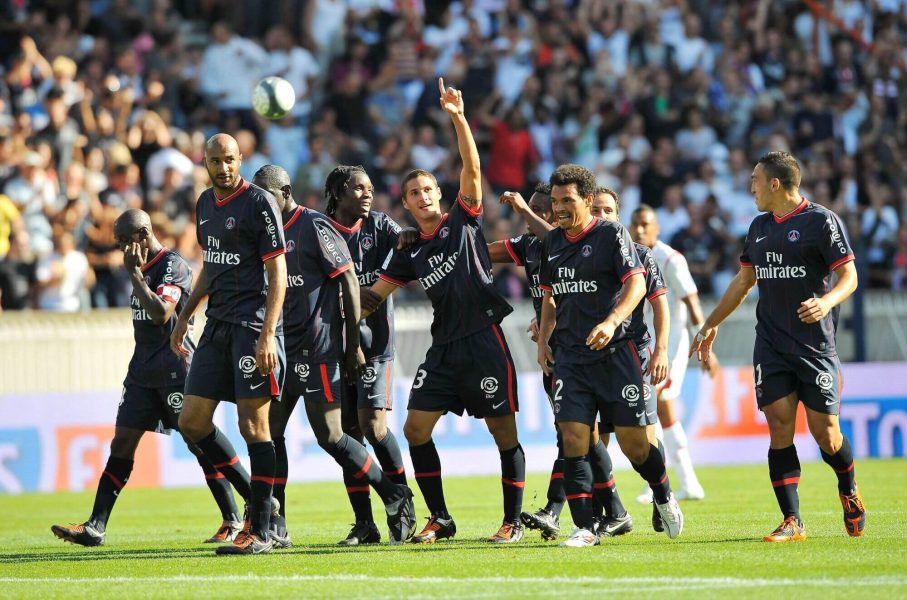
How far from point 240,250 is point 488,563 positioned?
2560mm

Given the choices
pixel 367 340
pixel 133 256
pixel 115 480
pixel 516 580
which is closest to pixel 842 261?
pixel 516 580

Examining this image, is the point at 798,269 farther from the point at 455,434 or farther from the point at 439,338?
the point at 455,434

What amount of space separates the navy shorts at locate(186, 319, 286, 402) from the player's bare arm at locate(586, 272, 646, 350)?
202 cm

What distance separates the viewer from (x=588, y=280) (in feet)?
30.7

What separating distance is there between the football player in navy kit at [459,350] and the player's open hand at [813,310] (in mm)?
1992

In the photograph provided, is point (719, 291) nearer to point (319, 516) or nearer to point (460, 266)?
point (319, 516)

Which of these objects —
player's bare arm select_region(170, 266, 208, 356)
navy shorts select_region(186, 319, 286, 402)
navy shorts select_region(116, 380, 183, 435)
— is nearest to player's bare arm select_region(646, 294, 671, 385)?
navy shorts select_region(186, 319, 286, 402)

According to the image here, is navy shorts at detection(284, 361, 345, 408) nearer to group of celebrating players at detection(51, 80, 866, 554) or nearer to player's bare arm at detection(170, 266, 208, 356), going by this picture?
group of celebrating players at detection(51, 80, 866, 554)

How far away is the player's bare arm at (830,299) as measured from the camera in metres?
8.98

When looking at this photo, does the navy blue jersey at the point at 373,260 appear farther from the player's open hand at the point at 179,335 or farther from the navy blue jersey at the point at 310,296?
the player's open hand at the point at 179,335

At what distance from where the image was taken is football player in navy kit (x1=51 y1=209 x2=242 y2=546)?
10.7 m

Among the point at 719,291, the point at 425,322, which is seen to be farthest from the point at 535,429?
the point at 719,291

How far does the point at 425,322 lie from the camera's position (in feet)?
60.2

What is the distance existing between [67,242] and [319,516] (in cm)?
655
